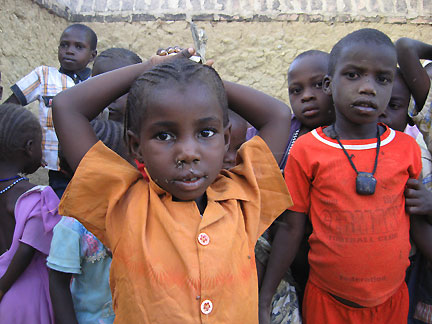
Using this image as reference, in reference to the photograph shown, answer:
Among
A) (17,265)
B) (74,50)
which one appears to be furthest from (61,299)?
(74,50)

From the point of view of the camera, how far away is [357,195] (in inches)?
58.3

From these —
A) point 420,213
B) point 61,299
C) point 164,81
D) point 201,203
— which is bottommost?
point 61,299

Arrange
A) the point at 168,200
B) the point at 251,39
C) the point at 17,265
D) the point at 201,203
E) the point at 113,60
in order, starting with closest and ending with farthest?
the point at 168,200
the point at 201,203
the point at 17,265
the point at 113,60
the point at 251,39

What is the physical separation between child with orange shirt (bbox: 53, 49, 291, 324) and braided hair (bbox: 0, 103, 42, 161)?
2.92ft

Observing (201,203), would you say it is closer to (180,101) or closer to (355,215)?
(180,101)

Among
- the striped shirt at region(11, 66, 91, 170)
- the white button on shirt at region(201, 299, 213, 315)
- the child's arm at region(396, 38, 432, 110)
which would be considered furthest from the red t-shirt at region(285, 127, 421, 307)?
the striped shirt at region(11, 66, 91, 170)

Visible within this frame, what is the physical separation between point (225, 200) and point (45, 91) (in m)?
2.87

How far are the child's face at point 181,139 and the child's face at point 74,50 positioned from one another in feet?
9.61

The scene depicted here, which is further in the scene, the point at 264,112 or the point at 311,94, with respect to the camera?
the point at 311,94

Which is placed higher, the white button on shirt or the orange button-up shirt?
the orange button-up shirt

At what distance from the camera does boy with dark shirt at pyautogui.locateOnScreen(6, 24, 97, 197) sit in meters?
3.24

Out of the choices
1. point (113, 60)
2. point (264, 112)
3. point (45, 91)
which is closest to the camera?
point (264, 112)

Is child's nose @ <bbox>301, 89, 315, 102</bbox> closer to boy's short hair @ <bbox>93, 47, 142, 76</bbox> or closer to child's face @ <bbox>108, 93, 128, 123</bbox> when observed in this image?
child's face @ <bbox>108, 93, 128, 123</bbox>

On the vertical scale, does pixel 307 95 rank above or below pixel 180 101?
below
